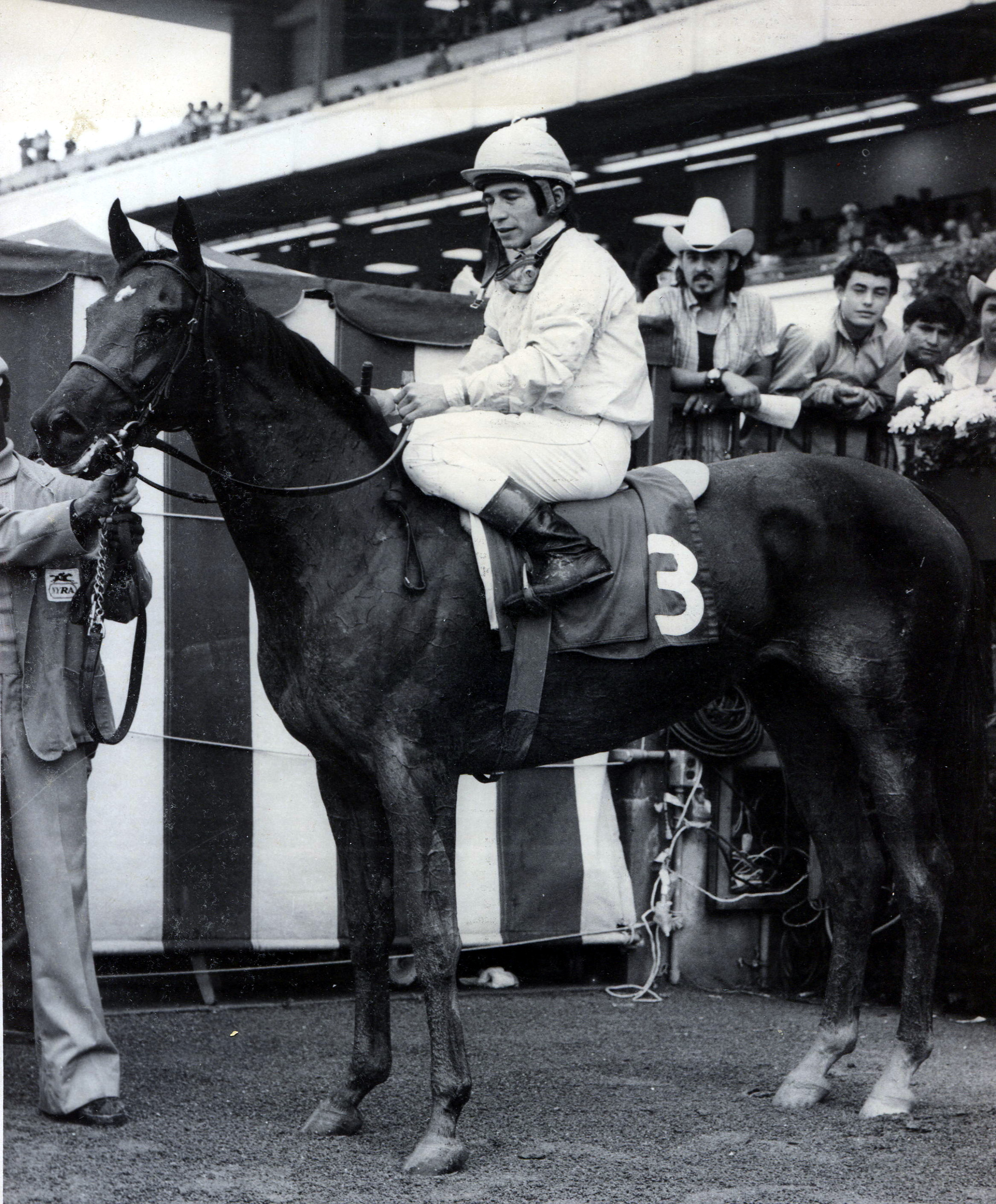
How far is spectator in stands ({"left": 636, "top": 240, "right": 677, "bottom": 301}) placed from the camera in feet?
21.1

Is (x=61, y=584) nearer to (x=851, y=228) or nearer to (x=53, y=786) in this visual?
(x=53, y=786)

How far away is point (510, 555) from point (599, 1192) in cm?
169

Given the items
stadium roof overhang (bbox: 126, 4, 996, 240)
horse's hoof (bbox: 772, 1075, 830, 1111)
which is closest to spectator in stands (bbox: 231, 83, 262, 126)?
stadium roof overhang (bbox: 126, 4, 996, 240)

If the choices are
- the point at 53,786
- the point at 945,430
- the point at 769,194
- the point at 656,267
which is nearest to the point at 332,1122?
the point at 53,786

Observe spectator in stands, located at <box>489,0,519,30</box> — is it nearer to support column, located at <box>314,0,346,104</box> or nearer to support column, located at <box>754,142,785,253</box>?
support column, located at <box>314,0,346,104</box>

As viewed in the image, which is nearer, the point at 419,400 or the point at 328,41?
the point at 419,400

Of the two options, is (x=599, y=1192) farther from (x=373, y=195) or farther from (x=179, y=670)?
(x=373, y=195)

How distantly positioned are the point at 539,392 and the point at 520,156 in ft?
2.36

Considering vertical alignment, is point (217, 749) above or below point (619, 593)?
below

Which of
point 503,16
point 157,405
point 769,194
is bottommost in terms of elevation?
point 157,405

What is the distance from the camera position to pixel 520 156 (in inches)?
151

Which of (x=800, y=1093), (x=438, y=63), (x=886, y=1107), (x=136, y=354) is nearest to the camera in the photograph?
(x=136, y=354)

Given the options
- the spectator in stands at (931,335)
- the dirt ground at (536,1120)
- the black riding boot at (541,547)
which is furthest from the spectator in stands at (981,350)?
the dirt ground at (536,1120)

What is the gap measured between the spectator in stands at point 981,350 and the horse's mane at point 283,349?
2.99m
